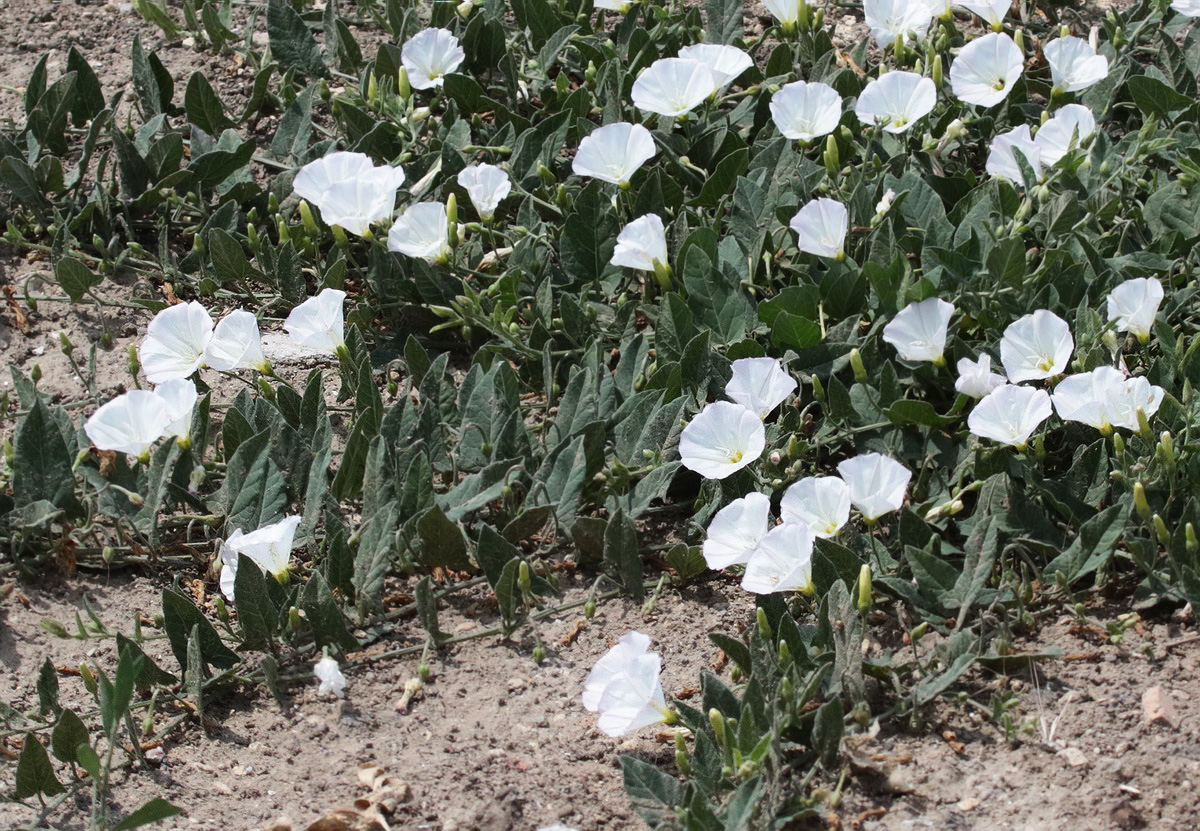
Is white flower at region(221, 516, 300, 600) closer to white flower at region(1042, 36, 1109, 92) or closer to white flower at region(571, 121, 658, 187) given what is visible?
white flower at region(571, 121, 658, 187)

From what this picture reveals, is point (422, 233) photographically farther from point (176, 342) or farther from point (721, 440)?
point (721, 440)


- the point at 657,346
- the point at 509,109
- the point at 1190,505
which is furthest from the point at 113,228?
the point at 1190,505

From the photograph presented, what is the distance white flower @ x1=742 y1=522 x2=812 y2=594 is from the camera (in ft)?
7.11

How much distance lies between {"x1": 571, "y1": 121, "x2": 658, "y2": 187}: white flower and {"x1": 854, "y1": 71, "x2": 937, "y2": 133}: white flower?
0.55m

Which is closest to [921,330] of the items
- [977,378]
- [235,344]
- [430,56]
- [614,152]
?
[977,378]

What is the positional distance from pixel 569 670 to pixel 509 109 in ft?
6.15

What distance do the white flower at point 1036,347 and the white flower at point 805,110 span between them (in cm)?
82

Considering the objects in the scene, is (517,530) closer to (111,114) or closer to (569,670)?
(569,670)

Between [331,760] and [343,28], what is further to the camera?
[343,28]

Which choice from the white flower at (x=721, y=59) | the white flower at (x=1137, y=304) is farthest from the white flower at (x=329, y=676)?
the white flower at (x=721, y=59)

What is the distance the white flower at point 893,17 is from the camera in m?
3.41

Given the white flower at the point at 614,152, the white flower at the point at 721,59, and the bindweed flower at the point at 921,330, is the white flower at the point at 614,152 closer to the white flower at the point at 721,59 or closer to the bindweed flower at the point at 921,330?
the white flower at the point at 721,59

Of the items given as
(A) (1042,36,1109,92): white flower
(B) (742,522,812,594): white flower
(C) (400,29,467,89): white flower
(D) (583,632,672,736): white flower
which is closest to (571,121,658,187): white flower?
(C) (400,29,467,89): white flower

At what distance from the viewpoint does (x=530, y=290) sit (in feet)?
10.1
